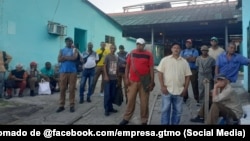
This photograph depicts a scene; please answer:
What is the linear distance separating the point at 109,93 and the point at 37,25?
270 inches

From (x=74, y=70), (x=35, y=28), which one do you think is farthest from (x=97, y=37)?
(x=74, y=70)

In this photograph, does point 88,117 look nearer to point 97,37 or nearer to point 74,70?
point 74,70

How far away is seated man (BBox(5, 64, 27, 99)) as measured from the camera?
9.66 m

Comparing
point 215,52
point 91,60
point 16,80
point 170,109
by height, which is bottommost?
point 170,109

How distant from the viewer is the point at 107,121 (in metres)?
6.36

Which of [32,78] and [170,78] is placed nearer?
[170,78]

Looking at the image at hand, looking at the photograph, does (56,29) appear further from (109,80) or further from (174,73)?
(174,73)

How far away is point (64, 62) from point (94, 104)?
174cm

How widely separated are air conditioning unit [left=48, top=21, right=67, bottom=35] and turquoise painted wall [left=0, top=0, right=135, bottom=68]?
206mm

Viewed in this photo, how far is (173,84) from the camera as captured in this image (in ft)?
17.4

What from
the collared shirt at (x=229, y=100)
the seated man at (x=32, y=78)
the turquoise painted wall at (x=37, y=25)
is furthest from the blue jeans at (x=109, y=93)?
the turquoise painted wall at (x=37, y=25)

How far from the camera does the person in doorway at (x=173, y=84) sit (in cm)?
532

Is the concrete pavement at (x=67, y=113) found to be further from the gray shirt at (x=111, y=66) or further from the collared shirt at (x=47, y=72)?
the collared shirt at (x=47, y=72)

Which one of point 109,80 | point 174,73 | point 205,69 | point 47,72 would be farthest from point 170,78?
point 47,72
